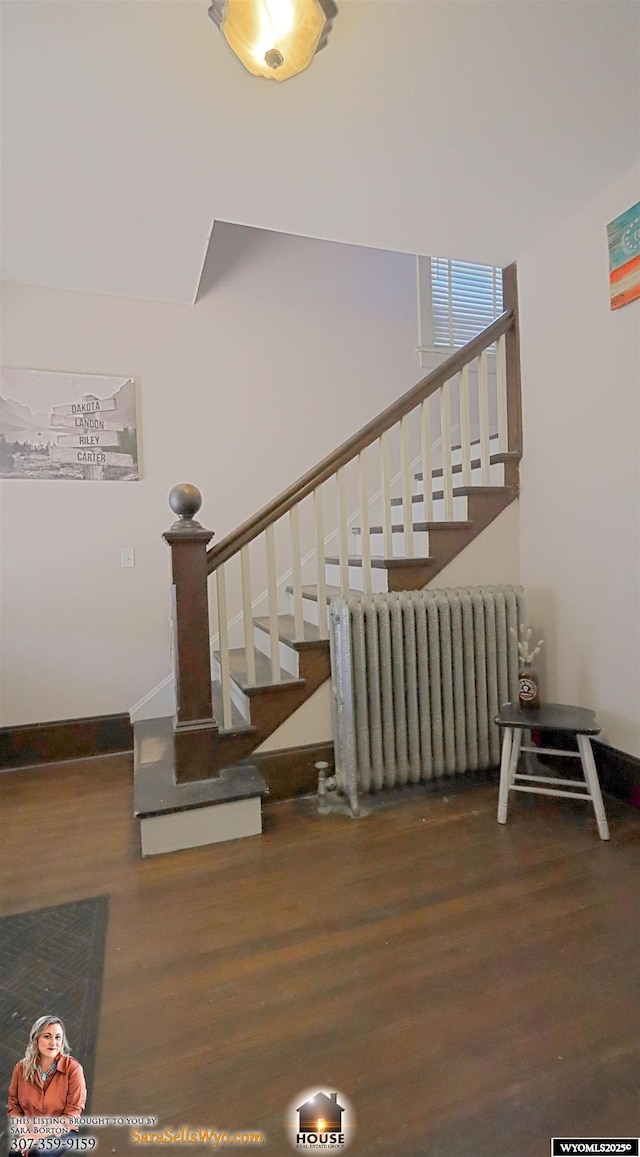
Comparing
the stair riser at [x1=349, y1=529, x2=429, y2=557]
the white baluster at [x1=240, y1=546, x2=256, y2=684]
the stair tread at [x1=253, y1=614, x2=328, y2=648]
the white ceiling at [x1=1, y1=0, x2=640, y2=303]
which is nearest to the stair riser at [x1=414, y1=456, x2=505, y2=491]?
the stair riser at [x1=349, y1=529, x2=429, y2=557]

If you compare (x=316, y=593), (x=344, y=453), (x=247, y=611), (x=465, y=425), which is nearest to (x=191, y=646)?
(x=247, y=611)

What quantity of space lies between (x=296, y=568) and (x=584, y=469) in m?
1.30

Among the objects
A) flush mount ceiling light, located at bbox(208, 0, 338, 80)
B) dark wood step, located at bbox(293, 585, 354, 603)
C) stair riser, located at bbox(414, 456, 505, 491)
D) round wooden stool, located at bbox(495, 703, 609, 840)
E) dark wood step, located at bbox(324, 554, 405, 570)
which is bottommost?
round wooden stool, located at bbox(495, 703, 609, 840)

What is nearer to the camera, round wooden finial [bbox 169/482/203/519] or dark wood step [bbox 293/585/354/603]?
round wooden finial [bbox 169/482/203/519]

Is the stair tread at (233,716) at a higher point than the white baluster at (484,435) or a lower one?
lower

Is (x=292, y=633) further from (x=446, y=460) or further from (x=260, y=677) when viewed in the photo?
(x=446, y=460)

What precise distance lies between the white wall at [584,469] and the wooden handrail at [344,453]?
8.4 inches

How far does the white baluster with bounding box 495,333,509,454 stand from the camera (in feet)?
8.58

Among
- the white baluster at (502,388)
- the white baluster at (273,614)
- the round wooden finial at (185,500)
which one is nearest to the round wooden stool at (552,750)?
the white baluster at (273,614)

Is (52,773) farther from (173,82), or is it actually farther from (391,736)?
(173,82)

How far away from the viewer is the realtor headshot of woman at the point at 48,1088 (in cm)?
95

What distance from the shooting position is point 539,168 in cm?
192

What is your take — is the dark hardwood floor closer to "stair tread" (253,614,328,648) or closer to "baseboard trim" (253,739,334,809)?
"baseboard trim" (253,739,334,809)

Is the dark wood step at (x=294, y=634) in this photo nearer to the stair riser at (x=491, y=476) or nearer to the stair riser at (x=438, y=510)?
the stair riser at (x=438, y=510)
